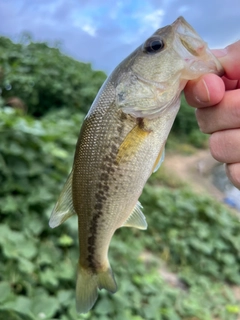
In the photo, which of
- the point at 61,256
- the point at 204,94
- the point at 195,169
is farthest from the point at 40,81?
the point at 204,94

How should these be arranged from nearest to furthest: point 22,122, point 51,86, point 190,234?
point 22,122 < point 190,234 < point 51,86

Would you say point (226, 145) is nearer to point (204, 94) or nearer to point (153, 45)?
point (204, 94)

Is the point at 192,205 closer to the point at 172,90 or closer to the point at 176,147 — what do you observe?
the point at 172,90

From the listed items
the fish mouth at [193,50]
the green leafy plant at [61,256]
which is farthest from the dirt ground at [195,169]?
the fish mouth at [193,50]

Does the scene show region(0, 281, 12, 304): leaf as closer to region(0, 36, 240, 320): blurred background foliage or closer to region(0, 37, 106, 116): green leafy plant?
region(0, 36, 240, 320): blurred background foliage

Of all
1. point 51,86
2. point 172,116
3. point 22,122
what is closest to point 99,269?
A: point 172,116

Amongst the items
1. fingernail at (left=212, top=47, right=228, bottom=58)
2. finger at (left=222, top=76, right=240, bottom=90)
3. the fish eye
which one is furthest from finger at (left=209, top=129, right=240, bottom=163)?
the fish eye
